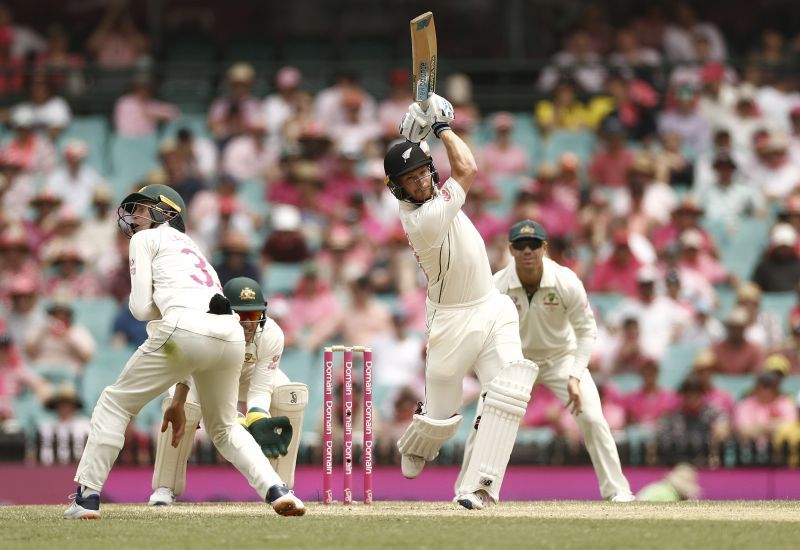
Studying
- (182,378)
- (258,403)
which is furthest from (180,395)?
(258,403)

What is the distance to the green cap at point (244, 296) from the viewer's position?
937 centimetres

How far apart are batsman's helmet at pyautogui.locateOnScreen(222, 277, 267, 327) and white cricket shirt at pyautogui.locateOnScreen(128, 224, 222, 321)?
895mm

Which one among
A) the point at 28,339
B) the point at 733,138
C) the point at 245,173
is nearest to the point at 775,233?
the point at 733,138

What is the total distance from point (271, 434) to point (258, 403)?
0.38m

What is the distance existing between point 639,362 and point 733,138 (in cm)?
379

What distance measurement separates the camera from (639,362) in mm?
13641

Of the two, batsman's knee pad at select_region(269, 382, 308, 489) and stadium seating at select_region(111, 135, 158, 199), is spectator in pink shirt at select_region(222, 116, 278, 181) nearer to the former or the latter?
stadium seating at select_region(111, 135, 158, 199)

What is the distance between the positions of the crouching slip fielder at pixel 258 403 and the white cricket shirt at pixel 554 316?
1.49 metres

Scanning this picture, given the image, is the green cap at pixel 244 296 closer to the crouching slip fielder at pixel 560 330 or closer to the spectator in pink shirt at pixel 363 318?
the crouching slip fielder at pixel 560 330

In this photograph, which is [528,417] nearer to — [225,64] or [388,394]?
[388,394]

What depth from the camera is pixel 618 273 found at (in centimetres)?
1466

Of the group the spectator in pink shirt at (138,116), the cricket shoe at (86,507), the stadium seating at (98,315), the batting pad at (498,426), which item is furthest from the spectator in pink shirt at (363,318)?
the cricket shoe at (86,507)

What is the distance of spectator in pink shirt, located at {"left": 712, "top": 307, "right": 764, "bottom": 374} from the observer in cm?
1368

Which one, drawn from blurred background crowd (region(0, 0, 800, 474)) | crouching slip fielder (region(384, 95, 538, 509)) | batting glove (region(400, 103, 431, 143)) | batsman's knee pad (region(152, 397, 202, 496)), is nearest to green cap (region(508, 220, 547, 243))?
crouching slip fielder (region(384, 95, 538, 509))
